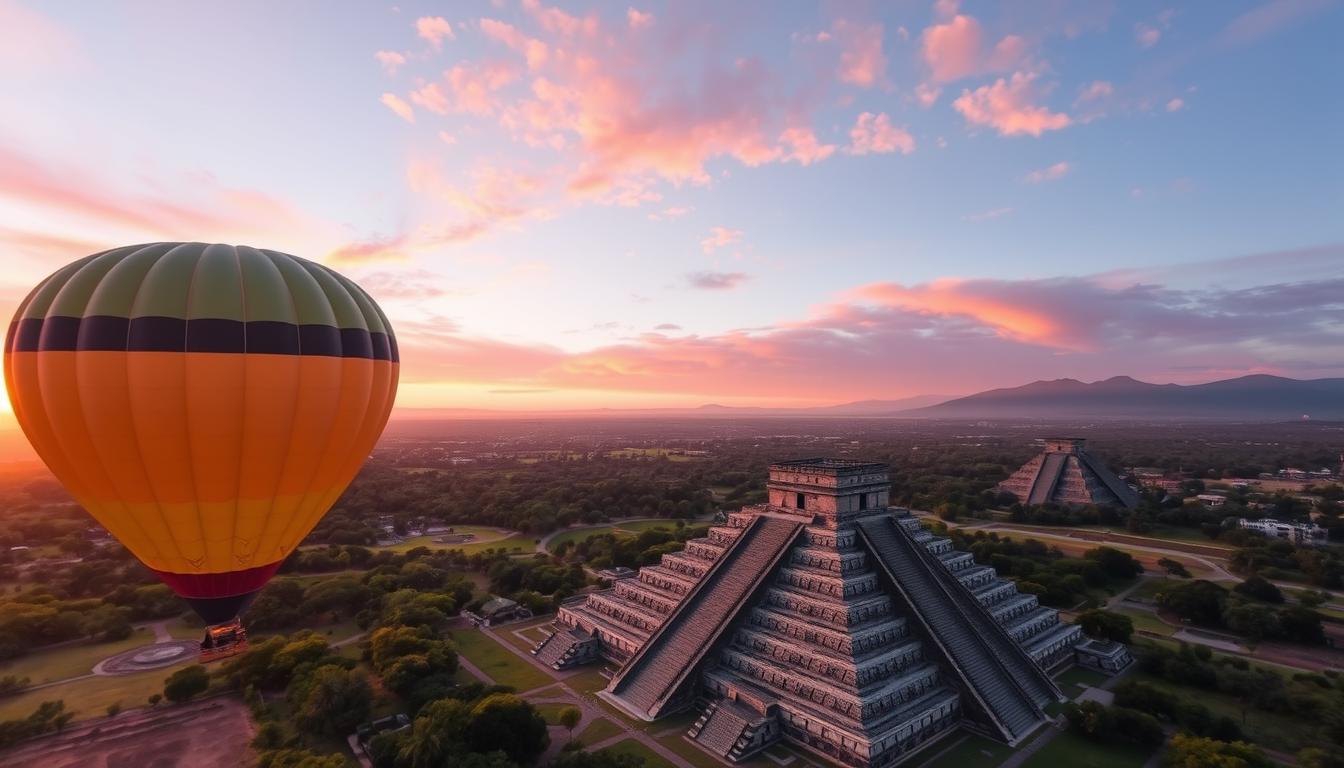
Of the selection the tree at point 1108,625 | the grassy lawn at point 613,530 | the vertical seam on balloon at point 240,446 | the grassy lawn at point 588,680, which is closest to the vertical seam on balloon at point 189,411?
the vertical seam on balloon at point 240,446

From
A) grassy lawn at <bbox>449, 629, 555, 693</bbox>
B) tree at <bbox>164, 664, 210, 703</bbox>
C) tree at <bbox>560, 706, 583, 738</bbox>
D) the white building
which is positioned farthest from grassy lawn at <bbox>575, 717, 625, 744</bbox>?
the white building

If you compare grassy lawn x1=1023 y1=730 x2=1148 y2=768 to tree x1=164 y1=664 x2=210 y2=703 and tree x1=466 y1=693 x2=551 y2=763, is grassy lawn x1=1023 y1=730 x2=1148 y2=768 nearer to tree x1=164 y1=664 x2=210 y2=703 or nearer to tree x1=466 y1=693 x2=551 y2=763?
tree x1=466 y1=693 x2=551 y2=763

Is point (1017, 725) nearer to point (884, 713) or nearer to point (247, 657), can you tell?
point (884, 713)

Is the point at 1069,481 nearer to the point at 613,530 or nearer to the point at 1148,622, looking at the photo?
the point at 1148,622

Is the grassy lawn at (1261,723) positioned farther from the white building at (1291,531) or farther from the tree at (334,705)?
the white building at (1291,531)

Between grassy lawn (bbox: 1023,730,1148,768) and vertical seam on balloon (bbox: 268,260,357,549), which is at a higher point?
vertical seam on balloon (bbox: 268,260,357,549)

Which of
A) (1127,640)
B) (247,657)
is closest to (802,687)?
(1127,640)
